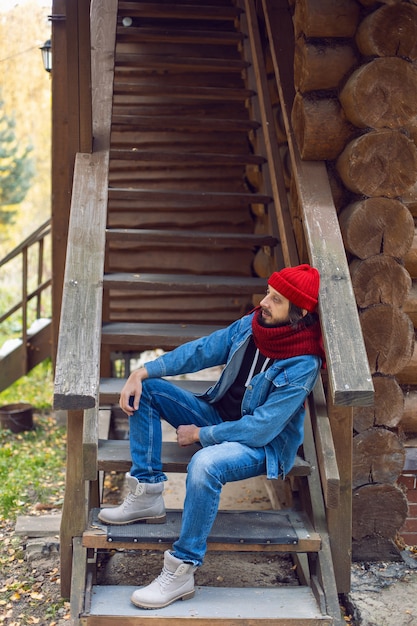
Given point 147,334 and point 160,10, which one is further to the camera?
point 160,10

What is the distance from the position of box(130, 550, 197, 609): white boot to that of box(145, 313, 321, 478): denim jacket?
54 cm

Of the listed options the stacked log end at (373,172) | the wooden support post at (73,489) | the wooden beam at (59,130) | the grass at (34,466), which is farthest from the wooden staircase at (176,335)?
the grass at (34,466)

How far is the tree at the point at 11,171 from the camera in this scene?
18.2 metres

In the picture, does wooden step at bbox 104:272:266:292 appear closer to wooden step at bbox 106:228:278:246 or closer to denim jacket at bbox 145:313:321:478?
wooden step at bbox 106:228:278:246

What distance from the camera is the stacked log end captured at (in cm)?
371

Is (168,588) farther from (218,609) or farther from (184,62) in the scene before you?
(184,62)

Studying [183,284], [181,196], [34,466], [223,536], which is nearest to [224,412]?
[223,536]

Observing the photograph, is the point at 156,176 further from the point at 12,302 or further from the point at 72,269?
the point at 12,302

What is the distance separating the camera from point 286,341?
339cm

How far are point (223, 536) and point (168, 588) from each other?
345mm

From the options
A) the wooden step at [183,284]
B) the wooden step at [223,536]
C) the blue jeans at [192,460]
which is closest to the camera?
the blue jeans at [192,460]

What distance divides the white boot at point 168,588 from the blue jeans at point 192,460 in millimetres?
40

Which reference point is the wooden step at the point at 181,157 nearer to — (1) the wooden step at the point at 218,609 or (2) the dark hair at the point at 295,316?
(2) the dark hair at the point at 295,316

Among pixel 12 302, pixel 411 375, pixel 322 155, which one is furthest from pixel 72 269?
pixel 12 302
